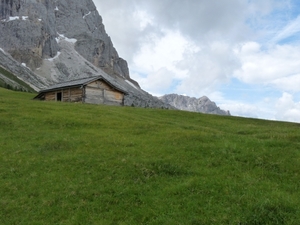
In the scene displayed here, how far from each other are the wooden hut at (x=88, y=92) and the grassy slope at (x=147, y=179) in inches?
1208

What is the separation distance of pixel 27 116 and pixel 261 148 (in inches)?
860

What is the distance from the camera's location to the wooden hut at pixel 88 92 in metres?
52.4

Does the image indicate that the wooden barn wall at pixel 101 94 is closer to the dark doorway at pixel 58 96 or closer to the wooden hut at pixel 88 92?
the wooden hut at pixel 88 92

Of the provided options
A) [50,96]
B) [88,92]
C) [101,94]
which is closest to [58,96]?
[50,96]

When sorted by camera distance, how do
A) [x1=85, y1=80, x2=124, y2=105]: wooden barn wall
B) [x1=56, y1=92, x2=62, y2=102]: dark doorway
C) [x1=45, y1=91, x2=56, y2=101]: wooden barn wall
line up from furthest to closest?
1. [x1=45, y1=91, x2=56, y2=101]: wooden barn wall
2. [x1=56, y1=92, x2=62, y2=102]: dark doorway
3. [x1=85, y1=80, x2=124, y2=105]: wooden barn wall

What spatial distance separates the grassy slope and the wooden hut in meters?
30.7

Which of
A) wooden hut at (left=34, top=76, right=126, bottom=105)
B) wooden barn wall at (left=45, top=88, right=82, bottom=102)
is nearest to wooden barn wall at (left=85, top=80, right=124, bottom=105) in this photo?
wooden hut at (left=34, top=76, right=126, bottom=105)

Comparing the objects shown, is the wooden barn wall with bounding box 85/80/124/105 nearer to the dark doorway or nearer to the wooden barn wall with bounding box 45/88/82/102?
the wooden barn wall with bounding box 45/88/82/102

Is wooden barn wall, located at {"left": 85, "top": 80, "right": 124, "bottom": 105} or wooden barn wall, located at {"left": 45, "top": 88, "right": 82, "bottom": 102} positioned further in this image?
wooden barn wall, located at {"left": 85, "top": 80, "right": 124, "bottom": 105}

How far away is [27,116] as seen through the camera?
28.5 meters

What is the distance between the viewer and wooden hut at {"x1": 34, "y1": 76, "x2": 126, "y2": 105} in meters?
52.4

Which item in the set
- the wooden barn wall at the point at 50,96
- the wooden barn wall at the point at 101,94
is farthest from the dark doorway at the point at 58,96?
the wooden barn wall at the point at 101,94

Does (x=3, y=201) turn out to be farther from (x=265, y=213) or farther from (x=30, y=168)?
(x=265, y=213)

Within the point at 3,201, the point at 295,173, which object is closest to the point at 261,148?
the point at 295,173
